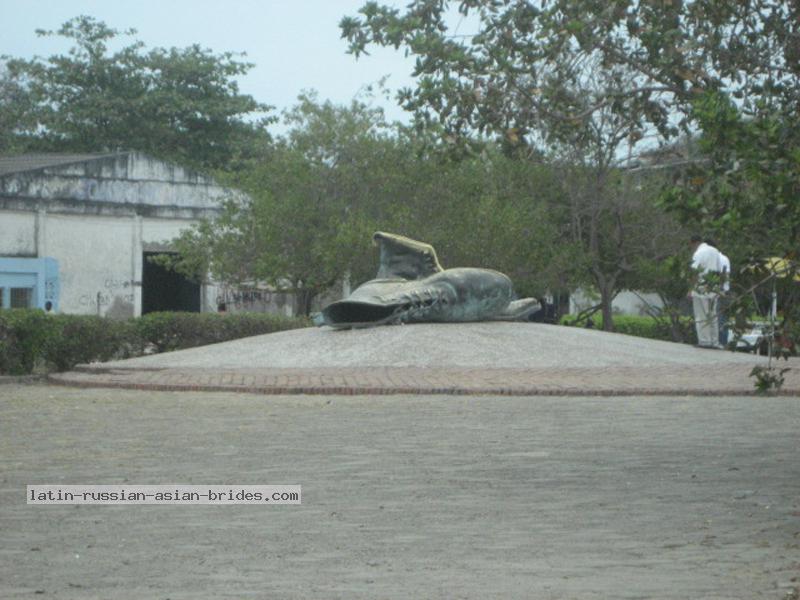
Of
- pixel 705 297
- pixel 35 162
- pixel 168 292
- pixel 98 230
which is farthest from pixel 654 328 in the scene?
pixel 35 162

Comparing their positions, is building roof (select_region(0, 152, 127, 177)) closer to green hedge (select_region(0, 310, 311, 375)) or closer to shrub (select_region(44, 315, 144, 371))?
green hedge (select_region(0, 310, 311, 375))

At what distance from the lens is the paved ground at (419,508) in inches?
229

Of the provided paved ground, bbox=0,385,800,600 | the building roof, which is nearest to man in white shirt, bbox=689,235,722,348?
paved ground, bbox=0,385,800,600

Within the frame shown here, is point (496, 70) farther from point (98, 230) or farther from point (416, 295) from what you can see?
point (98, 230)

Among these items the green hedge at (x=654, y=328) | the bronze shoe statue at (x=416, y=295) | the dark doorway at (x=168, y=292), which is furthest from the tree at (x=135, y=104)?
the bronze shoe statue at (x=416, y=295)

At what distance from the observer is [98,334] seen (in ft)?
68.7

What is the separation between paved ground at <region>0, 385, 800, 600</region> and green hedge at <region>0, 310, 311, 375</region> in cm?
600

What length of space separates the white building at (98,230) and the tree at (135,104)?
1128cm

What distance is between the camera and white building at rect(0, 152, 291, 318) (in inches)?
1465

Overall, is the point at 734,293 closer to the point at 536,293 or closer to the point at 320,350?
the point at 320,350

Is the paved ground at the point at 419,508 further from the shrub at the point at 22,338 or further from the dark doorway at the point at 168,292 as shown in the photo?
the dark doorway at the point at 168,292

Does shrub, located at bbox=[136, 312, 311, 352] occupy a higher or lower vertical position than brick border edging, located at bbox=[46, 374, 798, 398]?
higher

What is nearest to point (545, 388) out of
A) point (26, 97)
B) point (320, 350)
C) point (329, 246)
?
point (320, 350)

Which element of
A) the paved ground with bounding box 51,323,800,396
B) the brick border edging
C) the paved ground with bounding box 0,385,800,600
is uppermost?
the paved ground with bounding box 51,323,800,396
